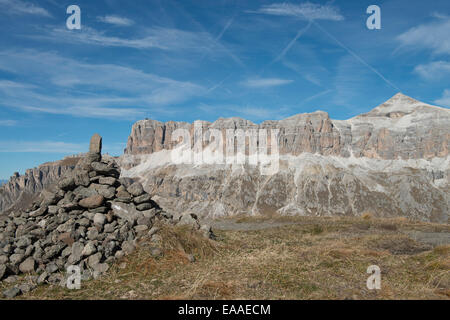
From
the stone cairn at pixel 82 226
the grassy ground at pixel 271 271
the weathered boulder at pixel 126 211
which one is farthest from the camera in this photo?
the weathered boulder at pixel 126 211

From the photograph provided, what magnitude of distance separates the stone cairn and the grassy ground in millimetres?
847

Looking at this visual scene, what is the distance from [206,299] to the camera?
8.58 metres

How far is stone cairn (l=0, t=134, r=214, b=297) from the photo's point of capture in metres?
11.5

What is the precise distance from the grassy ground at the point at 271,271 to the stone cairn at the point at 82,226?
2.78 feet

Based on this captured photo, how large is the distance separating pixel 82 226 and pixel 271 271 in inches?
325

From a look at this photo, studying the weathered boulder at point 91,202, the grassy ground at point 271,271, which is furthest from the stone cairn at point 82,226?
the grassy ground at point 271,271

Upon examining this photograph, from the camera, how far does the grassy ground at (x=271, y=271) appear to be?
916cm

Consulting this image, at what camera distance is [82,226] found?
13.3 meters

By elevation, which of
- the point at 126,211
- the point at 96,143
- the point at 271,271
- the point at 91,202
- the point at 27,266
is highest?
the point at 96,143

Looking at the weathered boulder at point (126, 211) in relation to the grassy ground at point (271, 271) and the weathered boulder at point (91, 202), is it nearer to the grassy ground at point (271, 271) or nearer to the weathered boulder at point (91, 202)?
the weathered boulder at point (91, 202)

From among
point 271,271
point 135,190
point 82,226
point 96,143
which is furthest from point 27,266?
point 271,271

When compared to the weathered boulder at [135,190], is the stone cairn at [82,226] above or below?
below

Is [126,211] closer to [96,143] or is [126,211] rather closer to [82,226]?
[82,226]
